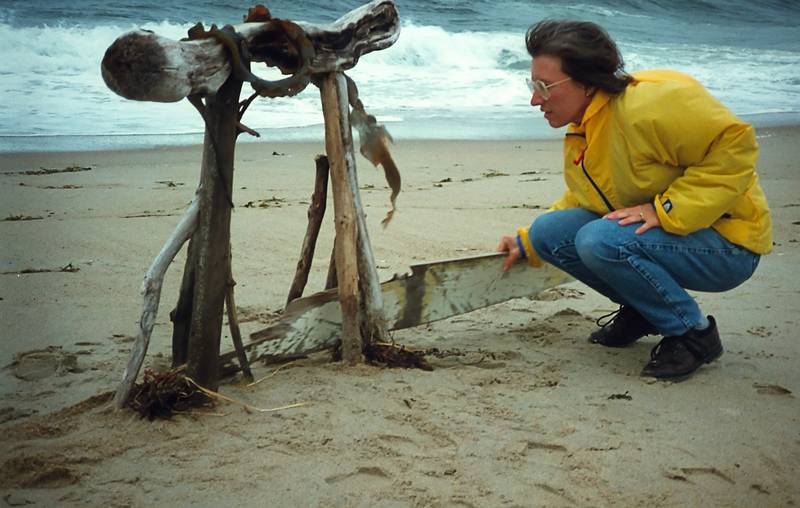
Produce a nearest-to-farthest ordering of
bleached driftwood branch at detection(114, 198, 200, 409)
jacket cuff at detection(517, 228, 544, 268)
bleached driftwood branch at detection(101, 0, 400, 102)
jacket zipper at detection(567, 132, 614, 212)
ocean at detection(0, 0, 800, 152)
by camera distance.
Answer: bleached driftwood branch at detection(101, 0, 400, 102) < bleached driftwood branch at detection(114, 198, 200, 409) < jacket zipper at detection(567, 132, 614, 212) < jacket cuff at detection(517, 228, 544, 268) < ocean at detection(0, 0, 800, 152)

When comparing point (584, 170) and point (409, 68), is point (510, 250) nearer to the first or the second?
point (584, 170)

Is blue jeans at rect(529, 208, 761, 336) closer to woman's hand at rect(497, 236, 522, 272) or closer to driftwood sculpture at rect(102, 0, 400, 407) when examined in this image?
woman's hand at rect(497, 236, 522, 272)

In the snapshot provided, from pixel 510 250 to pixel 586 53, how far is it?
2.98 ft

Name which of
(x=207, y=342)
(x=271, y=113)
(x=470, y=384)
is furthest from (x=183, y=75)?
(x=271, y=113)

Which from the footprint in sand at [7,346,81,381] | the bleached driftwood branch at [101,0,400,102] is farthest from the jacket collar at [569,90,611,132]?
the footprint in sand at [7,346,81,381]

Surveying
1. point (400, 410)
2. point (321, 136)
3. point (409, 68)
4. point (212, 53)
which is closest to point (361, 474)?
point (400, 410)

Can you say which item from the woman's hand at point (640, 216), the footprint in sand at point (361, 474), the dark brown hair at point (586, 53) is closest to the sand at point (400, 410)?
the footprint in sand at point (361, 474)

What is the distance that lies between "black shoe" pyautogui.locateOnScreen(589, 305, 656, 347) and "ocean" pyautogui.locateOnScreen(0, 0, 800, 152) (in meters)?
6.82

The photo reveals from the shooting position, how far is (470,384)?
10.6 feet

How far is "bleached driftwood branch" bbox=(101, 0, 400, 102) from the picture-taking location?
2.43m

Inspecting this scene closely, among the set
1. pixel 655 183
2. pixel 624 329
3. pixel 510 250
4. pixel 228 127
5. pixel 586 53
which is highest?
pixel 586 53

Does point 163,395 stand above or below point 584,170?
below

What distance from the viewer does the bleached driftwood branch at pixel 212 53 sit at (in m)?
2.43

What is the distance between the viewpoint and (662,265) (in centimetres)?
322
